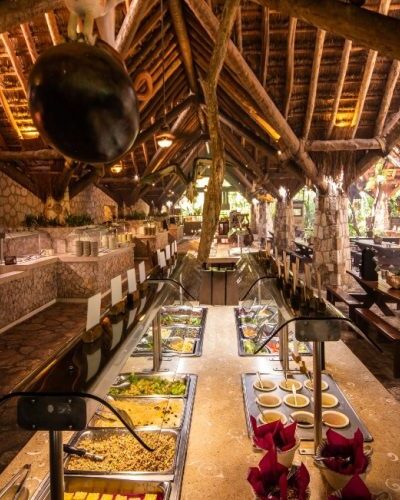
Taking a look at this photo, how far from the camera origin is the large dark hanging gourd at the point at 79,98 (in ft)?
4.07

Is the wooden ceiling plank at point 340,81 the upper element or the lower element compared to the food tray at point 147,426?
upper

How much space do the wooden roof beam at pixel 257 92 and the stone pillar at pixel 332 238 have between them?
59 centimetres

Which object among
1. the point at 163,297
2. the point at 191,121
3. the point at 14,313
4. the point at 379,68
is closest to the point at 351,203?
the point at 191,121

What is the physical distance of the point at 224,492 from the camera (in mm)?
1962

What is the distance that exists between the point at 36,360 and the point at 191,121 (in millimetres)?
12238

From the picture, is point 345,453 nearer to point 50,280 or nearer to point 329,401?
point 329,401

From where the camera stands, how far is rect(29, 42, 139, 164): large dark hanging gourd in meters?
1.24

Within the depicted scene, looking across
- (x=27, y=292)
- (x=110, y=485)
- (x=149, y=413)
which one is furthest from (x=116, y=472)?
(x=27, y=292)

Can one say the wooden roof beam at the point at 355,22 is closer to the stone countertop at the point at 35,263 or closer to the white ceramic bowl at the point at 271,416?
the white ceramic bowl at the point at 271,416

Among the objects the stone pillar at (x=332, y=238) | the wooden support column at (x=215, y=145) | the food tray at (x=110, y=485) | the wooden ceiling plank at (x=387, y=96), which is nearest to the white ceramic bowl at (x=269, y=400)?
the food tray at (x=110, y=485)

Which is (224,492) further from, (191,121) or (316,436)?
(191,121)

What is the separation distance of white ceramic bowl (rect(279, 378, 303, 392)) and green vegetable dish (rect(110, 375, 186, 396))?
80 centimetres

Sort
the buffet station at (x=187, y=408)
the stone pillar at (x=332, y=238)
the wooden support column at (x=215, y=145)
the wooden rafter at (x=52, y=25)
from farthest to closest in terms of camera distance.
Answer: the stone pillar at (x=332, y=238) < the wooden rafter at (x=52, y=25) < the wooden support column at (x=215, y=145) < the buffet station at (x=187, y=408)

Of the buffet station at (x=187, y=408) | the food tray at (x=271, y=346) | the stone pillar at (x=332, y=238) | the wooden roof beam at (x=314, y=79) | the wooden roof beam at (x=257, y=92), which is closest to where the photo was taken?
the buffet station at (x=187, y=408)
